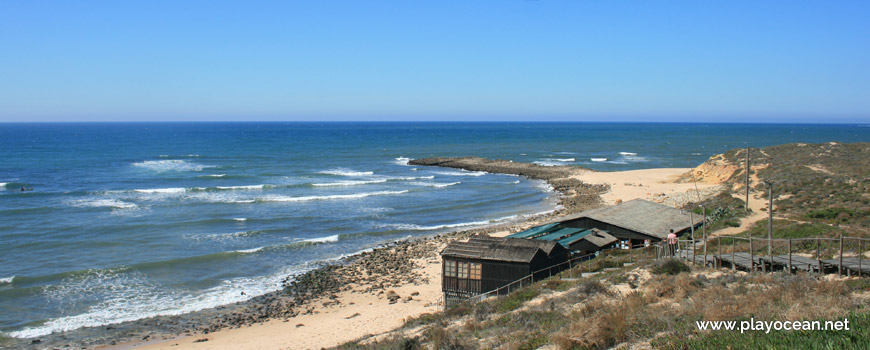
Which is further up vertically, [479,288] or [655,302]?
[655,302]

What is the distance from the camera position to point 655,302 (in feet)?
47.0

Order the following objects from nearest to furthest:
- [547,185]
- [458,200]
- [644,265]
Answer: [644,265] < [458,200] < [547,185]

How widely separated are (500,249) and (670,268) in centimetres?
619

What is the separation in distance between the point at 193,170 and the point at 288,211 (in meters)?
31.6

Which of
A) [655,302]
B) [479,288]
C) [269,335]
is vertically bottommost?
[269,335]

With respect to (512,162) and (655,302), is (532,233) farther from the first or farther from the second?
(512,162)

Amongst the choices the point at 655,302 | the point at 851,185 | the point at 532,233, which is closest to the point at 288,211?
the point at 532,233

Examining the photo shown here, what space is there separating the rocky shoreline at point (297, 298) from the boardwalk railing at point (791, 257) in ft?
40.6

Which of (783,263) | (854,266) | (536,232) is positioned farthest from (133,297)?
(854,266)

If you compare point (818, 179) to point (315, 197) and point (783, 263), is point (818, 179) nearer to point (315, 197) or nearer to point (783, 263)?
point (783, 263)

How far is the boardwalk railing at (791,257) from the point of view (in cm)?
1536

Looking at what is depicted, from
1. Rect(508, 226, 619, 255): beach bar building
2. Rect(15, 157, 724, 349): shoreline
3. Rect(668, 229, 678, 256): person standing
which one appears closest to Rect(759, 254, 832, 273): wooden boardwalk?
Rect(668, 229, 678, 256): person standing

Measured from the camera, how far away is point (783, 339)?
885 cm

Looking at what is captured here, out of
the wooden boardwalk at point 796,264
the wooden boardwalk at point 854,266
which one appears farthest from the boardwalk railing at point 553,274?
the wooden boardwalk at point 854,266
